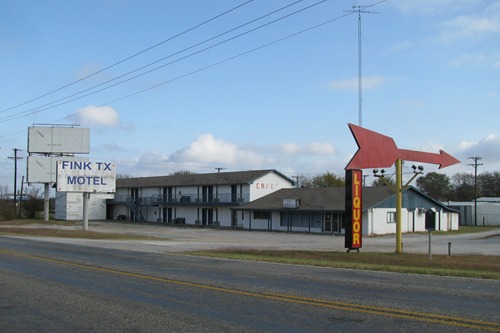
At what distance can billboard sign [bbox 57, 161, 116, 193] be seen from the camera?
158ft

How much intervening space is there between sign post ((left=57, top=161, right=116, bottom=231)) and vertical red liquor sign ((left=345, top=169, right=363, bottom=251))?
3187 centimetres

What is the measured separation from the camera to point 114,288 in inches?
453

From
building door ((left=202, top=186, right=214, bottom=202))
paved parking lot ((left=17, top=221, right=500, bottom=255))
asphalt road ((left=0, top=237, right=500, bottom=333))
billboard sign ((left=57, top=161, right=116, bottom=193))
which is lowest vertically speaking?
paved parking lot ((left=17, top=221, right=500, bottom=255))

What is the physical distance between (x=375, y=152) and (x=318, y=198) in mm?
30058

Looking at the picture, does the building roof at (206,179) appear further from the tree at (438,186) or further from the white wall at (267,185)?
the tree at (438,186)

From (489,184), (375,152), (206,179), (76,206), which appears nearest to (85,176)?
(206,179)

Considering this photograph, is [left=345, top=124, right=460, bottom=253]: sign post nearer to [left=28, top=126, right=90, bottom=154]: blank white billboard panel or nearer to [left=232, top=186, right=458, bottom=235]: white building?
[left=232, top=186, right=458, bottom=235]: white building

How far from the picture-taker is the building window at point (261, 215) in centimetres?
5646

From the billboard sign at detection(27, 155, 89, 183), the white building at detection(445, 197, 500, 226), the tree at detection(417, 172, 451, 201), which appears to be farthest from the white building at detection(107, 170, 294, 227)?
the tree at detection(417, 172, 451, 201)

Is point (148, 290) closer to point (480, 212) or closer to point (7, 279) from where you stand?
point (7, 279)

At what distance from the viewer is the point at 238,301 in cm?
974

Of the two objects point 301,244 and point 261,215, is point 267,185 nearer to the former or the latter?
point 261,215

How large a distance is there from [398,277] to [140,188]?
65.4 m

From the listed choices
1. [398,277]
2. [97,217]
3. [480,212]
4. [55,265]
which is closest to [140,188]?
[97,217]
